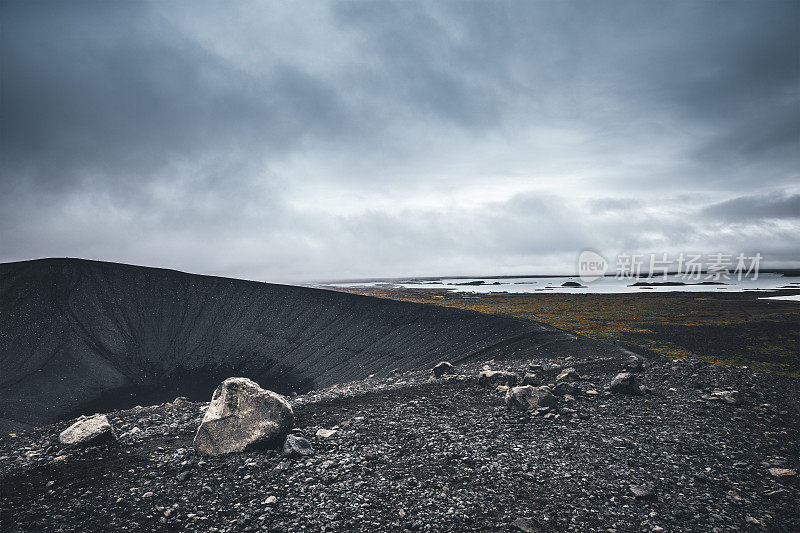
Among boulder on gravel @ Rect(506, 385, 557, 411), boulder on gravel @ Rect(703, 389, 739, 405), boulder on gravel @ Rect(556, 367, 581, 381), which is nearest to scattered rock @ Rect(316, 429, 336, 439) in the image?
boulder on gravel @ Rect(506, 385, 557, 411)

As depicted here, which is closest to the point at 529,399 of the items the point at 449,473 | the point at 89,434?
the point at 449,473

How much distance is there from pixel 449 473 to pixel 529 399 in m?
Answer: 4.42

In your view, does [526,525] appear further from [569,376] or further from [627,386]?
[569,376]

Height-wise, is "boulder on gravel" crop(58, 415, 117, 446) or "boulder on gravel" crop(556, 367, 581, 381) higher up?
"boulder on gravel" crop(556, 367, 581, 381)

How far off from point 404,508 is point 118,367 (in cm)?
3047

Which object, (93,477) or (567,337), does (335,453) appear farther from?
(567,337)

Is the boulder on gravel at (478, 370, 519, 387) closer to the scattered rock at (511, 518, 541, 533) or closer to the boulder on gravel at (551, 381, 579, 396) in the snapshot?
the boulder on gravel at (551, 381, 579, 396)

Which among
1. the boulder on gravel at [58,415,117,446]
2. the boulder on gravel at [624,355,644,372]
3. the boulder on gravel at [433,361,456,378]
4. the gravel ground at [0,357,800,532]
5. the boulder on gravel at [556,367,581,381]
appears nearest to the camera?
the gravel ground at [0,357,800,532]

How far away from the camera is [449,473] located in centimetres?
743

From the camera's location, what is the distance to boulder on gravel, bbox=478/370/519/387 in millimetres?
13695

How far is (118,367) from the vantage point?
1078 inches

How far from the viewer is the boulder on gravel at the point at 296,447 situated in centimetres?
815

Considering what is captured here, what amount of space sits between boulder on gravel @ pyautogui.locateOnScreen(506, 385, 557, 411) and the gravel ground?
0.35 metres

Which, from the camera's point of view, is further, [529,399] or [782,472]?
[529,399]
